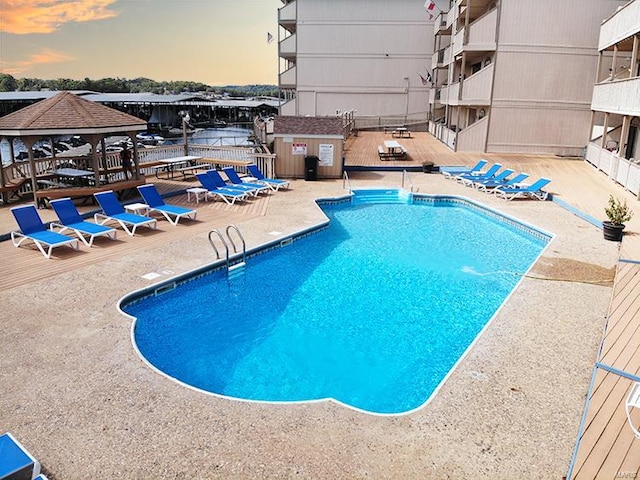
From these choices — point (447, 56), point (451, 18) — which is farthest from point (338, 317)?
point (451, 18)

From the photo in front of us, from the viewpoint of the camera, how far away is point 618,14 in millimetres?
19406

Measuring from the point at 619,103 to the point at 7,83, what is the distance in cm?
13375

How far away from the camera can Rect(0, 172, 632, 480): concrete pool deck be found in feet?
14.6

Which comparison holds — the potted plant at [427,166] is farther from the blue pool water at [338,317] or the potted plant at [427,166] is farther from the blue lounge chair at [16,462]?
the blue lounge chair at [16,462]

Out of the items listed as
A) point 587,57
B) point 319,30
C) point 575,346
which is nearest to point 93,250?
point 575,346

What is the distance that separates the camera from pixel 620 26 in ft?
62.9

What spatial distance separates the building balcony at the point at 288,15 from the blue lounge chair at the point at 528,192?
87.3 ft

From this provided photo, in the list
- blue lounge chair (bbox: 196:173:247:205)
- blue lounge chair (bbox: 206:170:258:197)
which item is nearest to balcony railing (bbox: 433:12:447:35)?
blue lounge chair (bbox: 206:170:258:197)

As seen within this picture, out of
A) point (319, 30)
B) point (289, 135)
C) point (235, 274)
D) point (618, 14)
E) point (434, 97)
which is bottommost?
point (235, 274)

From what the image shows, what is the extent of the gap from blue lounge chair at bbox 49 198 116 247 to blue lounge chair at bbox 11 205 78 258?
362 mm

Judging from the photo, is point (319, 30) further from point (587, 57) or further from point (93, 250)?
point (93, 250)

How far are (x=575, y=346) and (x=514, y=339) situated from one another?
31.1 inches

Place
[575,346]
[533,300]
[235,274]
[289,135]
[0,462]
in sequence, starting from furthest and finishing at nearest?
[289,135], [235,274], [533,300], [575,346], [0,462]

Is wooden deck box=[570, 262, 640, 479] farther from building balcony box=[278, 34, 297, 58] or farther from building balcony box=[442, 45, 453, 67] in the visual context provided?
building balcony box=[278, 34, 297, 58]
